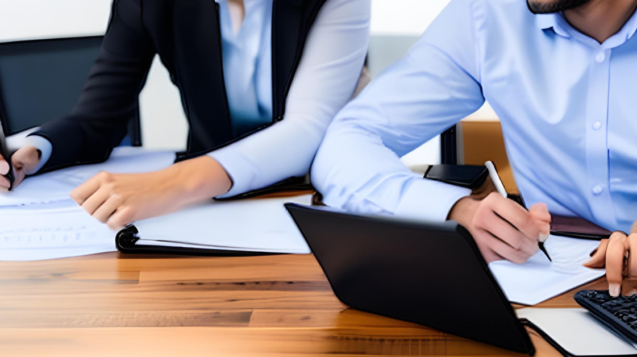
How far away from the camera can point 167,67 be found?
1.18 m

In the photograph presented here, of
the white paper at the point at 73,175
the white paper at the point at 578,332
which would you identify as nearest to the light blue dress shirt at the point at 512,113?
the white paper at the point at 578,332

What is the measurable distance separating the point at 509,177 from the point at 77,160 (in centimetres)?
94

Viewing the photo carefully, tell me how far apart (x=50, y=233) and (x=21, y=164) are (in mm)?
340

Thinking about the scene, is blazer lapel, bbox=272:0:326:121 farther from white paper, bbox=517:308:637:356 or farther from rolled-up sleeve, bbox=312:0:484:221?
white paper, bbox=517:308:637:356

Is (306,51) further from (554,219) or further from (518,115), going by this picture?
(554,219)

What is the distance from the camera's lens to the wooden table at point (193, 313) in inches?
16.1

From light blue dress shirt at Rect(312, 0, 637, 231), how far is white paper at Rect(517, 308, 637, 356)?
0.68 feet

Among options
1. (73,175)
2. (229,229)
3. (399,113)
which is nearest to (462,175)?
(399,113)

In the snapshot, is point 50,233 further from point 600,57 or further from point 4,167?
point 600,57

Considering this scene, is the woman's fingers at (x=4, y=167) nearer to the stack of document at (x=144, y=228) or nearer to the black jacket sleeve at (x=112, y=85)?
the stack of document at (x=144, y=228)

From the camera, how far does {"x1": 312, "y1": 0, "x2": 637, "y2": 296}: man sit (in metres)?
0.72

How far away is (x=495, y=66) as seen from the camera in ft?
2.80

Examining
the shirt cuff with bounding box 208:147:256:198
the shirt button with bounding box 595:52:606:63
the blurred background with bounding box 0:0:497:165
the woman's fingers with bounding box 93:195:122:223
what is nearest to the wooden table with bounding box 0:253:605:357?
the woman's fingers with bounding box 93:195:122:223

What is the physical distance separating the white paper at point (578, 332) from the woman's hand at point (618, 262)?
42 millimetres
